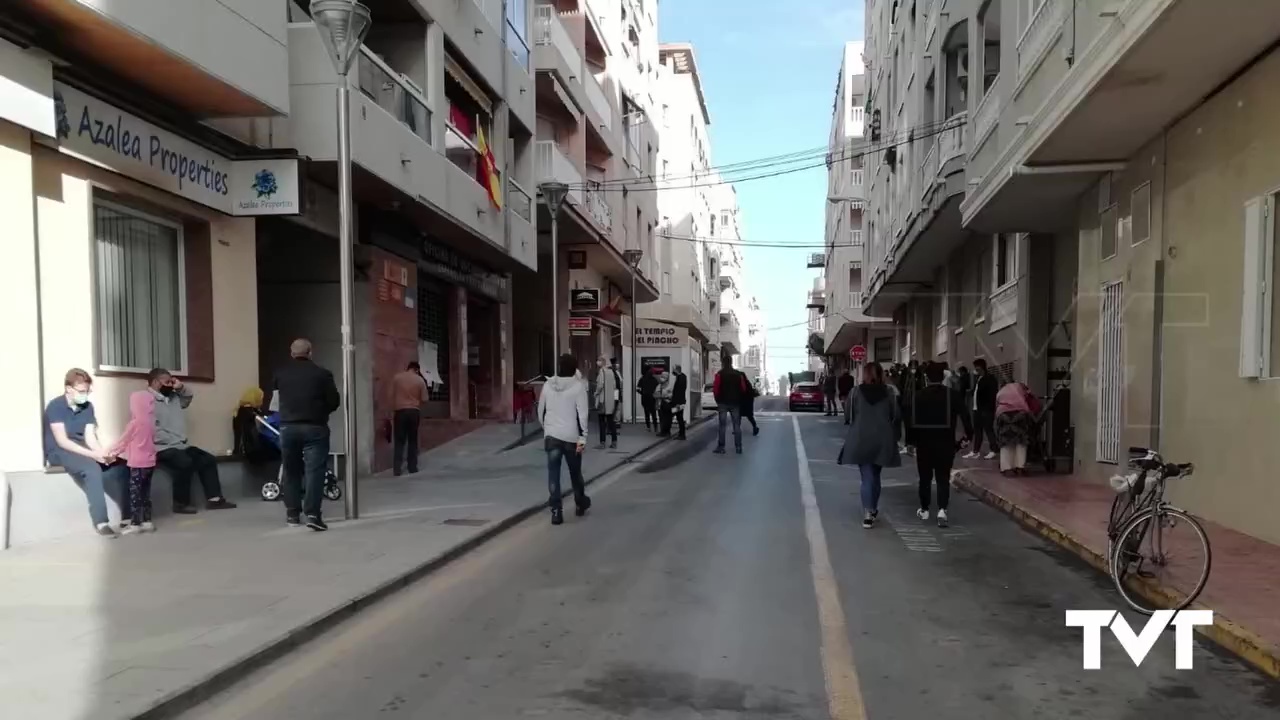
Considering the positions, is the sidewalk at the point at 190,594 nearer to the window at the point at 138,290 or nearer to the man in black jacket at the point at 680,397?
the window at the point at 138,290

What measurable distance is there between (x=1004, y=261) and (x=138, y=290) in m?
16.6

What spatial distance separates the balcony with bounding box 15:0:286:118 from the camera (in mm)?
8109

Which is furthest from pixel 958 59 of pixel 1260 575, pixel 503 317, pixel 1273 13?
pixel 1260 575

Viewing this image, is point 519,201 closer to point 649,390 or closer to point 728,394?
point 649,390

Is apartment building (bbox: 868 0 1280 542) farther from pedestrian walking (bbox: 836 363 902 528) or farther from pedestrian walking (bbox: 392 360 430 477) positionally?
pedestrian walking (bbox: 392 360 430 477)

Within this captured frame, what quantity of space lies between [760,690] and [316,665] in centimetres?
245

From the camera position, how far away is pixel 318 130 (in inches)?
474

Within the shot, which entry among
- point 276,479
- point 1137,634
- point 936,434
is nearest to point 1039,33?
point 936,434

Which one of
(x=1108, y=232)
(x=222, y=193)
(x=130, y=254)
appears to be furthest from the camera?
(x=1108, y=232)

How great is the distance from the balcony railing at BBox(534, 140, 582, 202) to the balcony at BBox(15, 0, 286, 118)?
1162 centimetres

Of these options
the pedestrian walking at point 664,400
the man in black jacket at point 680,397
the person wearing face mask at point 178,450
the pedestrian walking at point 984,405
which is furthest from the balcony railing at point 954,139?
the person wearing face mask at point 178,450

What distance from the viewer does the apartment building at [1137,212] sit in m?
8.73

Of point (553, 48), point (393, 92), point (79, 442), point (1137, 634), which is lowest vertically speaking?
point (1137, 634)

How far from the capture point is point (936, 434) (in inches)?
388
